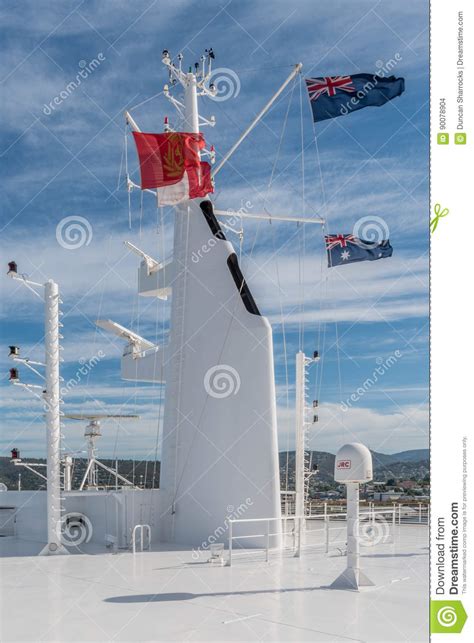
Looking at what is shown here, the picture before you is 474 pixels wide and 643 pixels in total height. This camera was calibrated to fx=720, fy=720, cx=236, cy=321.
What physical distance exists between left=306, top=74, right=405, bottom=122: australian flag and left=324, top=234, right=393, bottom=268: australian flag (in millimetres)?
4523

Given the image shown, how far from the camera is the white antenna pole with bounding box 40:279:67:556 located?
16266 mm

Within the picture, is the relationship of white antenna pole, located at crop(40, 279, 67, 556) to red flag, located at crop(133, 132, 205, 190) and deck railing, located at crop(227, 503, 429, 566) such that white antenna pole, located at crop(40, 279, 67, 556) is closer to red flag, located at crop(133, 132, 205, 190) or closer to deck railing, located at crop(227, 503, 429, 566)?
deck railing, located at crop(227, 503, 429, 566)

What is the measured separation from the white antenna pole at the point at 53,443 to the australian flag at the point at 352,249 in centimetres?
845

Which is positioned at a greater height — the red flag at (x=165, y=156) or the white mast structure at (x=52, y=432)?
the red flag at (x=165, y=156)

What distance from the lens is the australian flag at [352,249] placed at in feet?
68.7

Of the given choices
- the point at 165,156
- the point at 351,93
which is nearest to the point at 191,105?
the point at 165,156

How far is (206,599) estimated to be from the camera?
1069 cm

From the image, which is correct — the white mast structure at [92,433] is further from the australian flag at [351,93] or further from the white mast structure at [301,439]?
the australian flag at [351,93]

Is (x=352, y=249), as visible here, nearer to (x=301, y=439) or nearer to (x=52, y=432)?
(x=301, y=439)

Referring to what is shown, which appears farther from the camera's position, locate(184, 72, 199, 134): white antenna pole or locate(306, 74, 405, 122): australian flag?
locate(184, 72, 199, 134): white antenna pole
